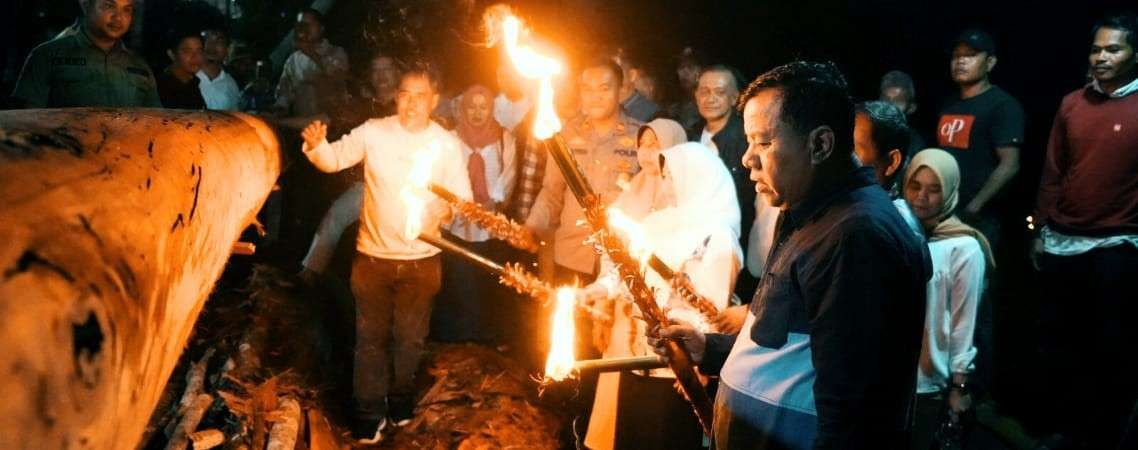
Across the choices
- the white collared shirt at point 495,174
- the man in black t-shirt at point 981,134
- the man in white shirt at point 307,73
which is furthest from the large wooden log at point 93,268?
the man in black t-shirt at point 981,134

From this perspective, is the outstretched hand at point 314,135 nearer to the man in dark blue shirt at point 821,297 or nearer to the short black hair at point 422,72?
the short black hair at point 422,72

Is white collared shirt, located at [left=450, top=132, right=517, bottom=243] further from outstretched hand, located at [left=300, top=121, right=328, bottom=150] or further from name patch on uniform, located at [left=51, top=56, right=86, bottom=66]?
name patch on uniform, located at [left=51, top=56, right=86, bottom=66]

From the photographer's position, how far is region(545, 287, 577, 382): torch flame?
283 cm

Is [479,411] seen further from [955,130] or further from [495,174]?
[955,130]

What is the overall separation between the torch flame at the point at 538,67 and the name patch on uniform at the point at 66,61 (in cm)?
378

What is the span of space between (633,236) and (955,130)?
13.7ft

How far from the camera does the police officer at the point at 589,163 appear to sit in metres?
6.00

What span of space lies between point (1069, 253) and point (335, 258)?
21.8ft

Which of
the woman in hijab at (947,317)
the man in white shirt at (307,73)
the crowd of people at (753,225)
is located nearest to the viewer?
the crowd of people at (753,225)

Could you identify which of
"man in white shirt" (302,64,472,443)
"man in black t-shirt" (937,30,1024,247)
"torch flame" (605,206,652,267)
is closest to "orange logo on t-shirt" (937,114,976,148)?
"man in black t-shirt" (937,30,1024,247)

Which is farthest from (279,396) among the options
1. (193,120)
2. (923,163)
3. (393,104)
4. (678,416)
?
(923,163)

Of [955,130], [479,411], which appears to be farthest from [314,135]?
[955,130]

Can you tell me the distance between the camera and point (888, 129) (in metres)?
3.52

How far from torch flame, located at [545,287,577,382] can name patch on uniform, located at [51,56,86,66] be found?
14.2 feet
